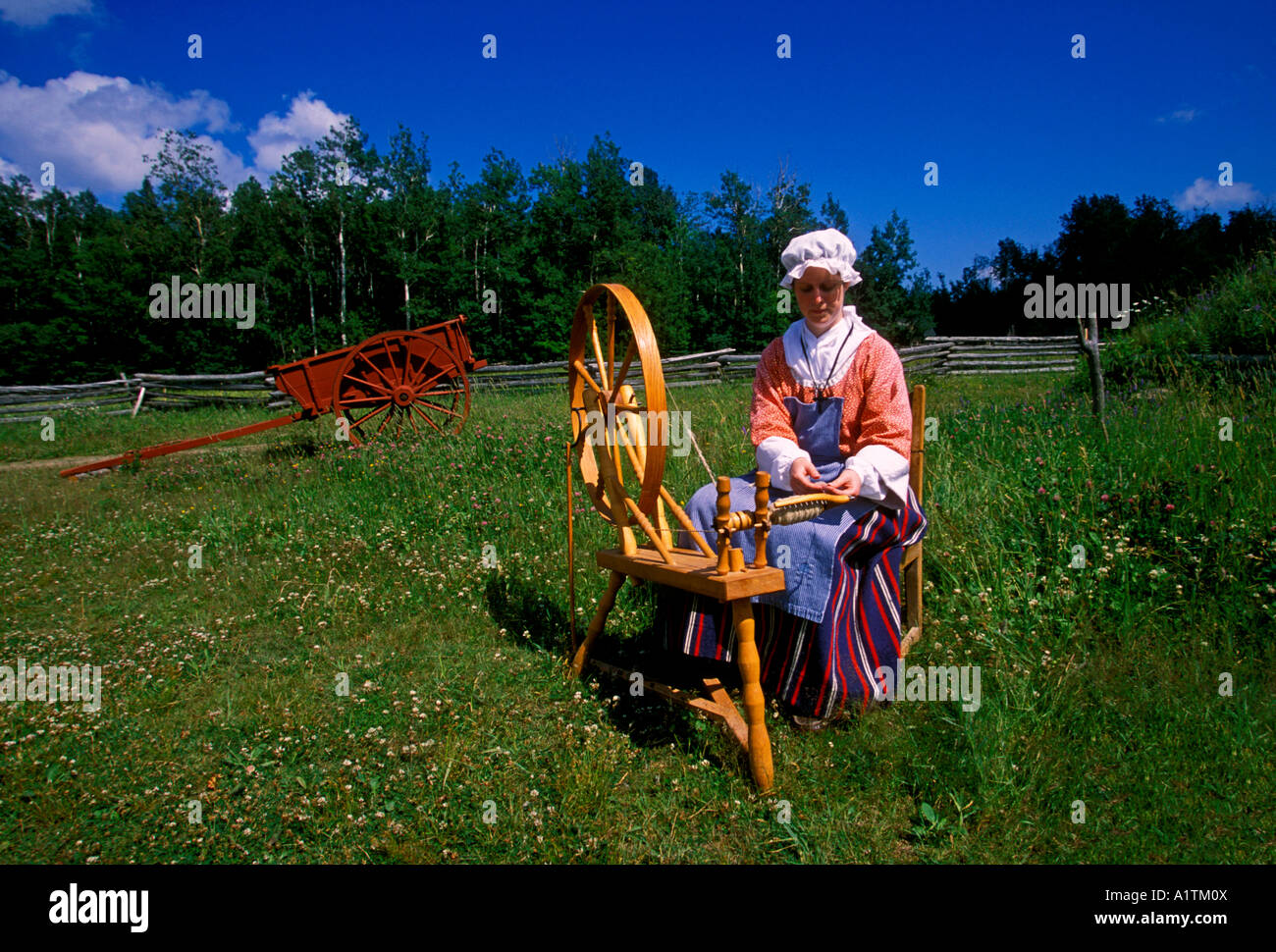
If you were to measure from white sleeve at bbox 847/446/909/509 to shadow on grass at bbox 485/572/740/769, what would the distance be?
3.71 feet

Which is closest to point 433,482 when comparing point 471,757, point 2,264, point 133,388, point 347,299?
point 471,757

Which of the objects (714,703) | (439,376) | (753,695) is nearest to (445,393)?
(439,376)

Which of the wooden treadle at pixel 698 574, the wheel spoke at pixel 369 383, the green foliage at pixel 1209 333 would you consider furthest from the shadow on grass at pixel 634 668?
the green foliage at pixel 1209 333

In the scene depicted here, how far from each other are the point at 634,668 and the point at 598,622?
1.45ft

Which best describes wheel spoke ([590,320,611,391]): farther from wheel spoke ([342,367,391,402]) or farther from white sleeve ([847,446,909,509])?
wheel spoke ([342,367,391,402])

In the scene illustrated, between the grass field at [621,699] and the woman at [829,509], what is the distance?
0.94ft

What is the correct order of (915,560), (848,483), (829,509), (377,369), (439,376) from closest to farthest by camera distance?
(848,483) < (829,509) < (915,560) < (377,369) < (439,376)

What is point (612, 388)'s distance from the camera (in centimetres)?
301

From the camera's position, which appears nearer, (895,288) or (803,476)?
(803,476)

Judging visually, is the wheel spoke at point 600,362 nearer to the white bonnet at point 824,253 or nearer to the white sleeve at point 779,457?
the white sleeve at point 779,457

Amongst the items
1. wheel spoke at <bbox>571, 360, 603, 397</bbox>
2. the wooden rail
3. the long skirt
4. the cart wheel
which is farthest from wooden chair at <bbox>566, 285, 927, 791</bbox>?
the wooden rail

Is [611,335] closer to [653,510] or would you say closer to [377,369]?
[653,510]
